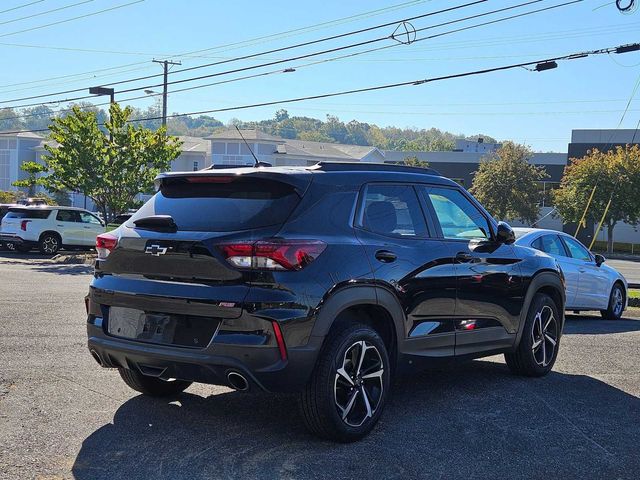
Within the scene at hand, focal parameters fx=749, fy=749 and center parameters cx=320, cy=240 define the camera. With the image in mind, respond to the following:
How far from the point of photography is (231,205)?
5.03 metres

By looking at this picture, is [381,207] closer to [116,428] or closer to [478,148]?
[116,428]

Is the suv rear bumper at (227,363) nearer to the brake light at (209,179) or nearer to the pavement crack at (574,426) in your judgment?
the brake light at (209,179)

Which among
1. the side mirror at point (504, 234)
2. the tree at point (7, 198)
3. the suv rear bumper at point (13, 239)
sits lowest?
the tree at point (7, 198)

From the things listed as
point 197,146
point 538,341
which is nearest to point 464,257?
point 538,341

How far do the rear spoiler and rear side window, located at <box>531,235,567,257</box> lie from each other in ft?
23.2

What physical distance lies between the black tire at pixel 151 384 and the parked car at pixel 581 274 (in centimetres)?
659

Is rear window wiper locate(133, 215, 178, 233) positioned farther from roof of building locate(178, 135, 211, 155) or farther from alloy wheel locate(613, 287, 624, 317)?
roof of building locate(178, 135, 211, 155)

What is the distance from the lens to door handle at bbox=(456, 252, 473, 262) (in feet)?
19.9

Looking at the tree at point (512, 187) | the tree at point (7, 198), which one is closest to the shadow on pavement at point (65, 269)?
the tree at point (512, 187)

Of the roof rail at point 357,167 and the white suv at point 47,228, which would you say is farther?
the white suv at point 47,228

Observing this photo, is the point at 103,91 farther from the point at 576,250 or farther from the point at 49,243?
the point at 576,250

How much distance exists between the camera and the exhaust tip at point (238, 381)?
4625 mm

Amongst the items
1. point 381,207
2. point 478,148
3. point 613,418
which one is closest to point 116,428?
point 381,207

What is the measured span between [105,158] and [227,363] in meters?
23.3
